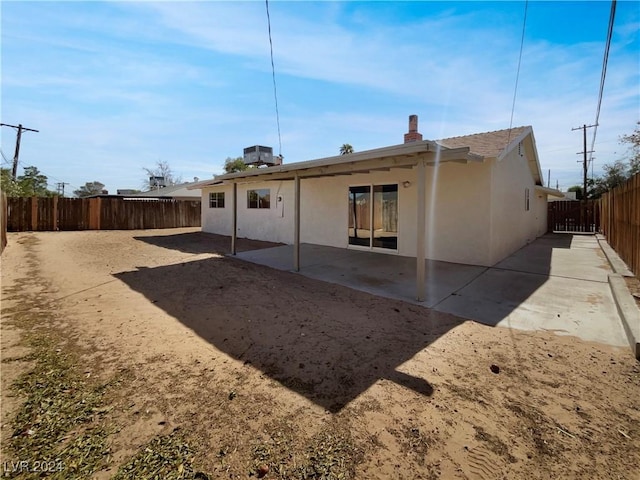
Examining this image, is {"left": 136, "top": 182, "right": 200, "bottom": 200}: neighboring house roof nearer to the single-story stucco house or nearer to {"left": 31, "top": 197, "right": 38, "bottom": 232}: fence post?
{"left": 31, "top": 197, "right": 38, "bottom": 232}: fence post

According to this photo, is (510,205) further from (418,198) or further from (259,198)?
(259,198)

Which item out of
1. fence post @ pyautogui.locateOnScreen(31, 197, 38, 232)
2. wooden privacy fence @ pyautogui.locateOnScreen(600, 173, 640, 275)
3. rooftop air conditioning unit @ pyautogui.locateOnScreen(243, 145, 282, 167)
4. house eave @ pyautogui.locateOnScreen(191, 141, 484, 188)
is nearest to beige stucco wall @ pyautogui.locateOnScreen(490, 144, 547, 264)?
house eave @ pyautogui.locateOnScreen(191, 141, 484, 188)

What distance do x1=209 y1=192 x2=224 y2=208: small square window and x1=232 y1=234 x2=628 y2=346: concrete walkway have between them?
7417mm

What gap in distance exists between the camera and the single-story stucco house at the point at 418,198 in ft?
20.2

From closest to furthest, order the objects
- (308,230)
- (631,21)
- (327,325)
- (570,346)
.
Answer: (570,346), (327,325), (631,21), (308,230)

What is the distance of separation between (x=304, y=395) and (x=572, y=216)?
2325cm

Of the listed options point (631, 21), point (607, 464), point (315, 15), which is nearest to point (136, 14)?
point (315, 15)

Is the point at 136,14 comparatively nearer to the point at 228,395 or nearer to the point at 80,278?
the point at 80,278

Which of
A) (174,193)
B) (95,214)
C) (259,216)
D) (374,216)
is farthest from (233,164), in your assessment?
(374,216)

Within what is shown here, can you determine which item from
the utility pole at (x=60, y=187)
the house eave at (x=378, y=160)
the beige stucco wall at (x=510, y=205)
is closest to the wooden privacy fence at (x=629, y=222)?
the beige stucco wall at (x=510, y=205)

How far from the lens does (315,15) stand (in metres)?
5.95

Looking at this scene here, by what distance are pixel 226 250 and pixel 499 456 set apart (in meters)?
10.6

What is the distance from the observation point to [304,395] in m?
2.71

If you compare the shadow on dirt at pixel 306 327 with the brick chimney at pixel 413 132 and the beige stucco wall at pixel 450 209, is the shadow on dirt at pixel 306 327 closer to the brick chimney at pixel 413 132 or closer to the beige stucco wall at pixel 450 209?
the beige stucco wall at pixel 450 209
